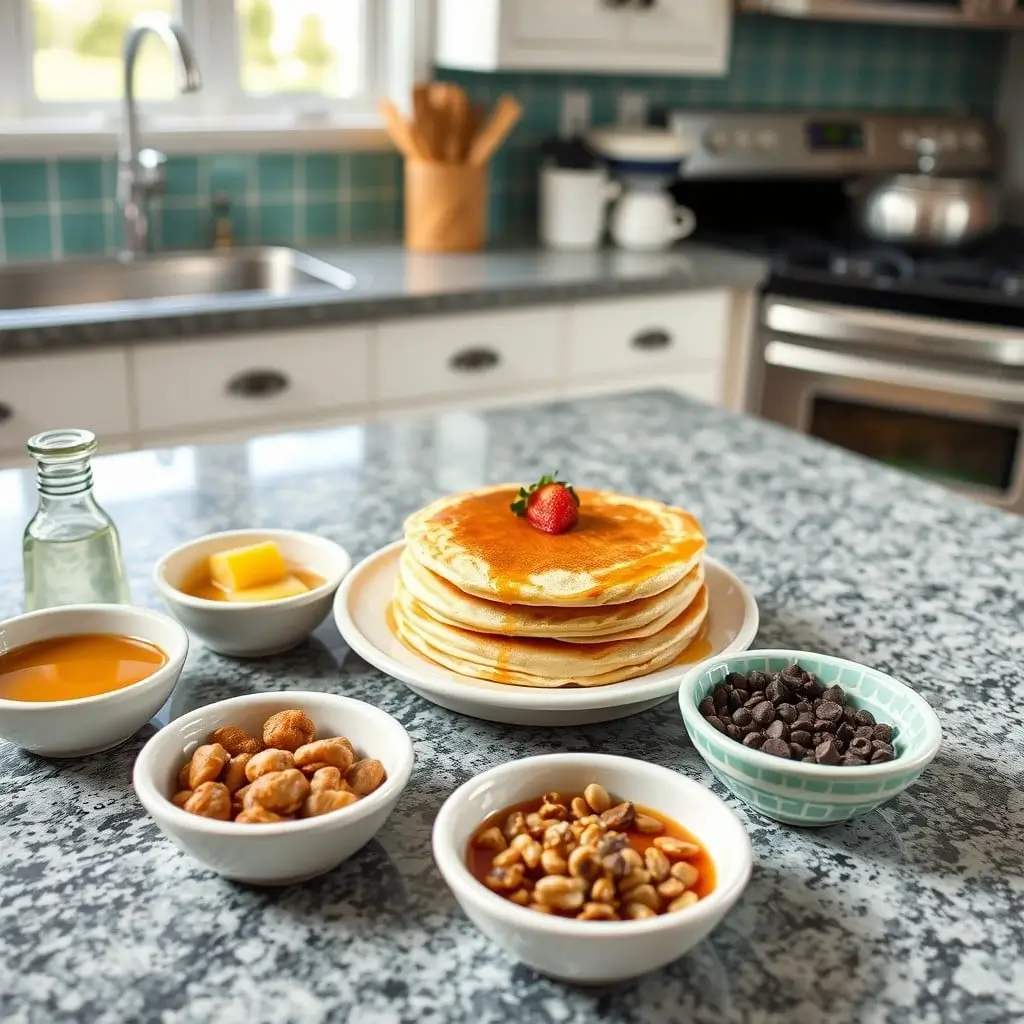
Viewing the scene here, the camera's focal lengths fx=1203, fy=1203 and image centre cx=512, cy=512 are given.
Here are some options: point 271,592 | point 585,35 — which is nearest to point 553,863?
point 271,592

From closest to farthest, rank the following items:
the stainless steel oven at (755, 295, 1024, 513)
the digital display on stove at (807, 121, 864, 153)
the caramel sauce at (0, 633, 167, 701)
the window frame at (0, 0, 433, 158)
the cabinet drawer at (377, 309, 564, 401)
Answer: the caramel sauce at (0, 633, 167, 701), the cabinet drawer at (377, 309, 564, 401), the window frame at (0, 0, 433, 158), the stainless steel oven at (755, 295, 1024, 513), the digital display on stove at (807, 121, 864, 153)

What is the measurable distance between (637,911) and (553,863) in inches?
2.1

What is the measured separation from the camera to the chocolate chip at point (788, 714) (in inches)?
32.7

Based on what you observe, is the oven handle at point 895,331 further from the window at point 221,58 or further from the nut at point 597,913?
the nut at point 597,913

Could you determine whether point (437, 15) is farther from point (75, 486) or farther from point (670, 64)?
point (75, 486)

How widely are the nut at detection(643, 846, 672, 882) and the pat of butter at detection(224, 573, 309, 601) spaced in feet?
1.42

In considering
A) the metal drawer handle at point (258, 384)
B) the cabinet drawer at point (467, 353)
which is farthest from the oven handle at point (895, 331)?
the metal drawer handle at point (258, 384)

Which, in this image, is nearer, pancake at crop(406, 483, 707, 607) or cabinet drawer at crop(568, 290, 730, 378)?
pancake at crop(406, 483, 707, 607)

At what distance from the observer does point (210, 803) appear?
72cm

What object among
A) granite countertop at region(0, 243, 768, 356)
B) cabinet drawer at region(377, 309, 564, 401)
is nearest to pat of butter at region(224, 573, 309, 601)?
granite countertop at region(0, 243, 768, 356)

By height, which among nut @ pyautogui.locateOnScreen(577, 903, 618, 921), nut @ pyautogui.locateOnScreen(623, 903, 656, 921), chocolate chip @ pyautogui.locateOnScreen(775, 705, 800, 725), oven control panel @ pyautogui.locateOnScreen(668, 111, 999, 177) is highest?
oven control panel @ pyautogui.locateOnScreen(668, 111, 999, 177)

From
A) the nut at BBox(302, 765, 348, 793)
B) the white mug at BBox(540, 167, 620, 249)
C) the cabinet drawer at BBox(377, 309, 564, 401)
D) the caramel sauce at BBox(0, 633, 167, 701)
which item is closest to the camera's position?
the nut at BBox(302, 765, 348, 793)

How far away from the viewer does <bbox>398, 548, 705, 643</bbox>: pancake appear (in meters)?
0.91

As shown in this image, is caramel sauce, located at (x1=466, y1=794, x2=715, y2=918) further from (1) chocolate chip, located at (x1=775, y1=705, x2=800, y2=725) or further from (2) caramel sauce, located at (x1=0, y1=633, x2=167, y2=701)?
(2) caramel sauce, located at (x1=0, y1=633, x2=167, y2=701)
